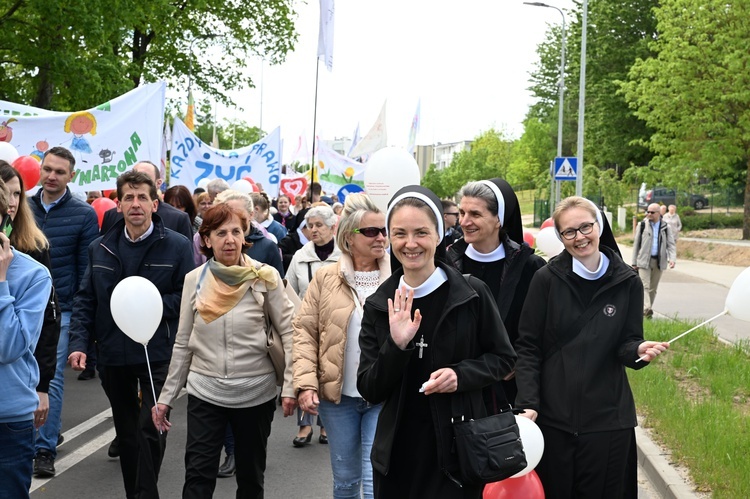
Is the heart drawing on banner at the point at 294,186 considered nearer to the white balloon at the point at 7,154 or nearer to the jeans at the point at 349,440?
the white balloon at the point at 7,154

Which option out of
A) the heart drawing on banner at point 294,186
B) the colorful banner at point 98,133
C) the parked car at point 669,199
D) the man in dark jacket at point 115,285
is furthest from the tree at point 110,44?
the parked car at point 669,199

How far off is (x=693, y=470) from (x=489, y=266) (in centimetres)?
240

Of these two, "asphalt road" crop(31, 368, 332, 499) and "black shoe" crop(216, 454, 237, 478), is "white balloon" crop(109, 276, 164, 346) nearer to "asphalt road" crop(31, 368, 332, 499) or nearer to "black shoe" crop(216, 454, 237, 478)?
"asphalt road" crop(31, 368, 332, 499)

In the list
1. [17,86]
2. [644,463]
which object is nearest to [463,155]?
[17,86]

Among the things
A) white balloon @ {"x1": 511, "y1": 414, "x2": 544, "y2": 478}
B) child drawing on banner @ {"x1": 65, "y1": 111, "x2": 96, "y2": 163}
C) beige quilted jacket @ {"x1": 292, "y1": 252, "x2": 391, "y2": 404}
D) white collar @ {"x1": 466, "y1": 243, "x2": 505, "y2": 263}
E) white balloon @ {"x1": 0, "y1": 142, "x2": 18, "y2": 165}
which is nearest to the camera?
white balloon @ {"x1": 511, "y1": 414, "x2": 544, "y2": 478}

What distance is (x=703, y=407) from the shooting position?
771 centimetres

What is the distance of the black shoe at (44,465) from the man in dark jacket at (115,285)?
3.43 ft

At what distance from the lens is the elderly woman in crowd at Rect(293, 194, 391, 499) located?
4762mm

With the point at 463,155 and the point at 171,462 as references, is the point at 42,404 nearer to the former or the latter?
the point at 171,462

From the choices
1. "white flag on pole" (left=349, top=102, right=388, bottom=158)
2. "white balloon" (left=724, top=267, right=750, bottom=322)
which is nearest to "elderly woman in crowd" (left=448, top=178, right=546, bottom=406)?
Answer: "white balloon" (left=724, top=267, right=750, bottom=322)

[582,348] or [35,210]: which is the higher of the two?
[35,210]

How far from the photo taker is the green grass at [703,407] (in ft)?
20.1

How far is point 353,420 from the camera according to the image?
15.9 feet

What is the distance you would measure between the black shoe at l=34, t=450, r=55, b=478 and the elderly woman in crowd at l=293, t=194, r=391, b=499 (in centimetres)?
268
